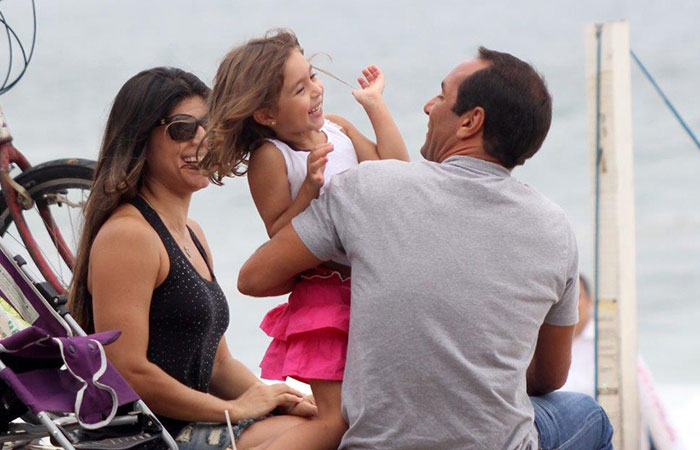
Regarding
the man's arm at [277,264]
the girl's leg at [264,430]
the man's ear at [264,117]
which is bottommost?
the girl's leg at [264,430]

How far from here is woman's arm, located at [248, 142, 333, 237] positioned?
7.18 feet

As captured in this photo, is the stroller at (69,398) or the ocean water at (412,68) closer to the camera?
the stroller at (69,398)

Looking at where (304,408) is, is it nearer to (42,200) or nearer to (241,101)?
(241,101)

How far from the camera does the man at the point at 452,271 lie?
2057 mm

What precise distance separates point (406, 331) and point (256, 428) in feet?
1.61

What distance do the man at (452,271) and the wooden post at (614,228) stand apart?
2071mm

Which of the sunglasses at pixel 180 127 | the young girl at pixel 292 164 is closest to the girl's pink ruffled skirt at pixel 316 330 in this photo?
the young girl at pixel 292 164

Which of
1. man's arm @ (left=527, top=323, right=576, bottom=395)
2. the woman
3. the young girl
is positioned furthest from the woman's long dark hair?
man's arm @ (left=527, top=323, right=576, bottom=395)

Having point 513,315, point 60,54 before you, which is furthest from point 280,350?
point 60,54

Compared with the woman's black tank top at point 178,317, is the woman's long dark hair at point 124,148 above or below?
above

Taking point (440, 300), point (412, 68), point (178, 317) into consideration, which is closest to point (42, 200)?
point (178, 317)

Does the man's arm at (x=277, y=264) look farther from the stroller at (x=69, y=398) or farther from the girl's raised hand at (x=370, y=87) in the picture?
the girl's raised hand at (x=370, y=87)

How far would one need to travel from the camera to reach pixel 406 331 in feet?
6.77

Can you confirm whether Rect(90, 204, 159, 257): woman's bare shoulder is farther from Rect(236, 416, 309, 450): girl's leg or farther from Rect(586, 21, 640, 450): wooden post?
Rect(586, 21, 640, 450): wooden post
